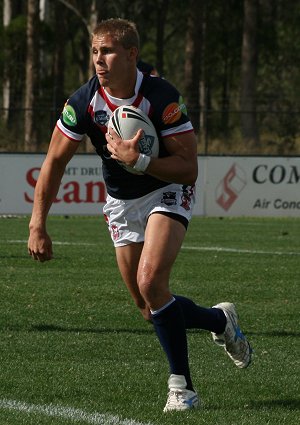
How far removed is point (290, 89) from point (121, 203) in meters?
50.5

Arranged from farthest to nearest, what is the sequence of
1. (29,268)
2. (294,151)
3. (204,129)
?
(294,151) < (204,129) < (29,268)

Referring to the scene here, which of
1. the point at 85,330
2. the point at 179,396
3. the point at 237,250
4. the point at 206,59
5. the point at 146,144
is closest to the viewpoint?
the point at 179,396

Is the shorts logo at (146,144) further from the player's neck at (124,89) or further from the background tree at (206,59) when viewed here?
the background tree at (206,59)

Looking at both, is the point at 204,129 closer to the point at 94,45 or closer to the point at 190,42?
the point at 190,42

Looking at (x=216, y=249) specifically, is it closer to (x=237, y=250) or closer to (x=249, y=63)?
(x=237, y=250)

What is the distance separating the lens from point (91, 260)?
14.1 meters

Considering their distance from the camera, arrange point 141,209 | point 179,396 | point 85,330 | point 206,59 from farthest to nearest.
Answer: point 206,59
point 85,330
point 141,209
point 179,396

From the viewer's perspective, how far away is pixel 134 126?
6055 millimetres

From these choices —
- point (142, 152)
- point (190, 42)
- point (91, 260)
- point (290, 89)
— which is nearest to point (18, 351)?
point (142, 152)

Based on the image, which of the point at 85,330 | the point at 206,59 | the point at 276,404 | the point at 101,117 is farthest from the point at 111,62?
the point at 206,59

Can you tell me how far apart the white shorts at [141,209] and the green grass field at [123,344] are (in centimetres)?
86

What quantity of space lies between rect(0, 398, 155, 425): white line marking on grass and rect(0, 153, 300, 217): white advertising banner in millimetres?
17014

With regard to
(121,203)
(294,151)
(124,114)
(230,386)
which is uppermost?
(124,114)

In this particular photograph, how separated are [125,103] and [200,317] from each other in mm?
1338
